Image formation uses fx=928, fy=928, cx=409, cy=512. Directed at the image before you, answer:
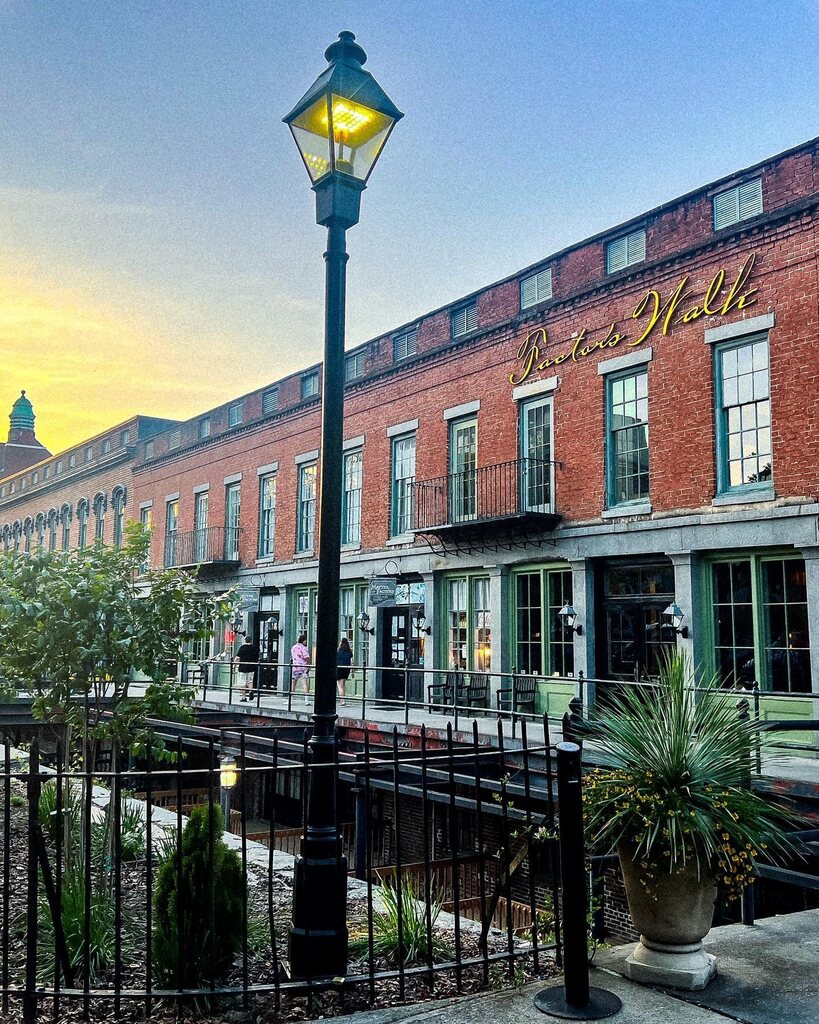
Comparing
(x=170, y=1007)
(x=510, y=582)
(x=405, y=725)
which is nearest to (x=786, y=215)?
(x=510, y=582)

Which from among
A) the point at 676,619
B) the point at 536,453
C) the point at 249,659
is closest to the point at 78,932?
the point at 676,619

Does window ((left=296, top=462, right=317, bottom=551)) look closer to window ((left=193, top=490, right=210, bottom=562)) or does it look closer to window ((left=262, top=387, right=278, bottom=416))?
window ((left=262, top=387, right=278, bottom=416))

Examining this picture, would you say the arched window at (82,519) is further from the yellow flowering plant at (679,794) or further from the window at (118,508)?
the yellow flowering plant at (679,794)

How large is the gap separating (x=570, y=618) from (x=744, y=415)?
5049 millimetres

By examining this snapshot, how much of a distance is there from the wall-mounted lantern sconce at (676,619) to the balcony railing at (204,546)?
57.0 feet

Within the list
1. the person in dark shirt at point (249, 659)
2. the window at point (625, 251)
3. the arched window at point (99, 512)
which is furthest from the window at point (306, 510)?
the arched window at point (99, 512)

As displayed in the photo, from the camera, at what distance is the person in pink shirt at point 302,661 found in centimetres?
2373

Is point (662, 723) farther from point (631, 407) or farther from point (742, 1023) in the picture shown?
point (631, 407)

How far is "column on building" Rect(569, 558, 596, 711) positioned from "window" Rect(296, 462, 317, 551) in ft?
37.0

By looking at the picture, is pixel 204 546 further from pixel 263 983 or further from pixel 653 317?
pixel 263 983

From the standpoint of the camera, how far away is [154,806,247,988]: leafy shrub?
17.4 ft

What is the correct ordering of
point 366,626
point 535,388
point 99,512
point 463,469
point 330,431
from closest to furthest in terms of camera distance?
point 330,431
point 535,388
point 463,469
point 366,626
point 99,512

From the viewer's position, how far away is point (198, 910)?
552 cm

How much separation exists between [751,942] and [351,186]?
563 cm
